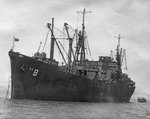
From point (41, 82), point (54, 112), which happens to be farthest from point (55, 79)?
point (54, 112)

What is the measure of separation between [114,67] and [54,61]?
34.5m

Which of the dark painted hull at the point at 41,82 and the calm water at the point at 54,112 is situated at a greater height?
the dark painted hull at the point at 41,82

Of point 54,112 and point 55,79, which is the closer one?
point 54,112

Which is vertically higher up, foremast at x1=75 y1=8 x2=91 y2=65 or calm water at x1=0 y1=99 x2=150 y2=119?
foremast at x1=75 y1=8 x2=91 y2=65

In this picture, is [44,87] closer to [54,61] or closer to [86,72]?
[54,61]

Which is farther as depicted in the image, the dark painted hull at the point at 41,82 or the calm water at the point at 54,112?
the dark painted hull at the point at 41,82

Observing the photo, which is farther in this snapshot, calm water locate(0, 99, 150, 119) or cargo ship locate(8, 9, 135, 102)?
cargo ship locate(8, 9, 135, 102)

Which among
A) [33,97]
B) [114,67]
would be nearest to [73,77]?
[33,97]

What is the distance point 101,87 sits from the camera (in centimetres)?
9225

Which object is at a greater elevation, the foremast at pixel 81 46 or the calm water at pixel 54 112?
Answer: the foremast at pixel 81 46

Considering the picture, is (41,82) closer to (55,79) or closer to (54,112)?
(55,79)

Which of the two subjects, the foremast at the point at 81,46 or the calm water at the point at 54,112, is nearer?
the calm water at the point at 54,112

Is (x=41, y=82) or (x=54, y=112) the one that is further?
(x=41, y=82)

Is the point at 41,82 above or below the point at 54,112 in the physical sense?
above
